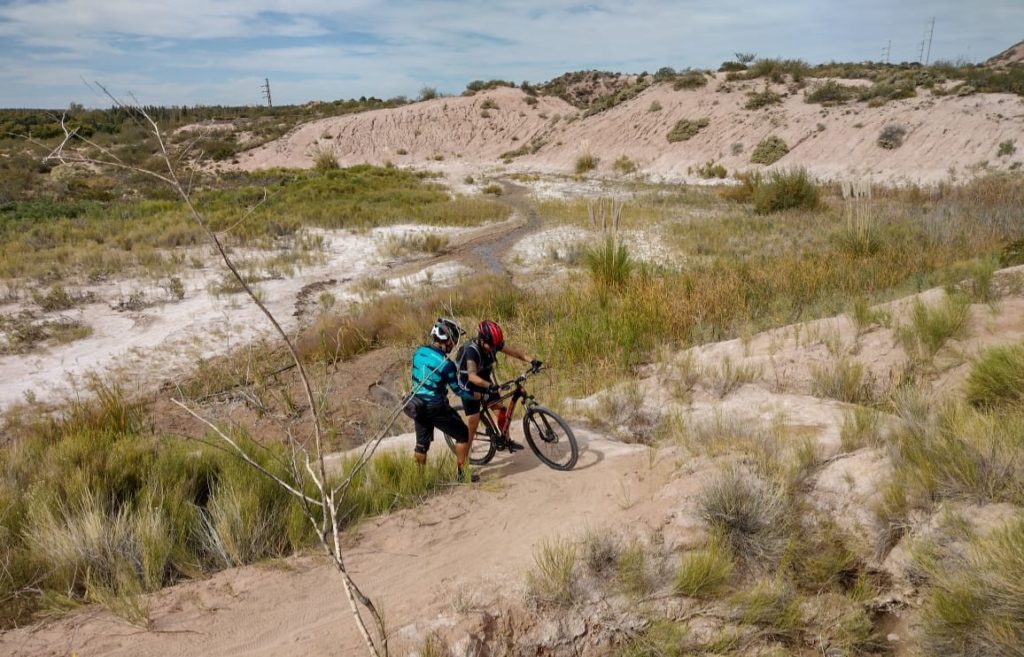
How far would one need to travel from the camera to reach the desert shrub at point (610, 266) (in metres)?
10.2

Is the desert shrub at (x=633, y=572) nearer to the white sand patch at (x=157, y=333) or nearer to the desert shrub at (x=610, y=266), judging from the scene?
the desert shrub at (x=610, y=266)

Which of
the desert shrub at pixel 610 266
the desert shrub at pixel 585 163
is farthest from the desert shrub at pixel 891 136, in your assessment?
the desert shrub at pixel 610 266

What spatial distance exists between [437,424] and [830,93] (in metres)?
33.4

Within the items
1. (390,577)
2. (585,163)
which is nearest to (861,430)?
(390,577)

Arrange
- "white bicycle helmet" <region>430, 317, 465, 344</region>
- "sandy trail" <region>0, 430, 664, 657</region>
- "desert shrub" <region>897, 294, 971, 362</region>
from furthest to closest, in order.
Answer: "desert shrub" <region>897, 294, 971, 362</region>
"white bicycle helmet" <region>430, 317, 465, 344</region>
"sandy trail" <region>0, 430, 664, 657</region>

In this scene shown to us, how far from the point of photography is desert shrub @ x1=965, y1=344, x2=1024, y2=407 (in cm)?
499

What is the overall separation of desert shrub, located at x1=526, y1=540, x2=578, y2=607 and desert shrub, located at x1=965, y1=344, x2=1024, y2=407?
12.7 feet

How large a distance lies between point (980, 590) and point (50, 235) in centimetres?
2047

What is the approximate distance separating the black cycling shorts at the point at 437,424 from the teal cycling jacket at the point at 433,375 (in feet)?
0.29

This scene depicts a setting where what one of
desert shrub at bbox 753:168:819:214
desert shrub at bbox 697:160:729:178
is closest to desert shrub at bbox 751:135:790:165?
desert shrub at bbox 697:160:729:178

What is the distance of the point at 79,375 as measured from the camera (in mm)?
8734

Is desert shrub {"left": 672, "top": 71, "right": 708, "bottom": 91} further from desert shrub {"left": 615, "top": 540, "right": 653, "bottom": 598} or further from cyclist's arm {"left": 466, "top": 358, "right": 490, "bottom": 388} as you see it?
desert shrub {"left": 615, "top": 540, "right": 653, "bottom": 598}

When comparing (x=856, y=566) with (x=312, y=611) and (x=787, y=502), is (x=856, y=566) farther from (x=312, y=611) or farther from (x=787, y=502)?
(x=312, y=611)

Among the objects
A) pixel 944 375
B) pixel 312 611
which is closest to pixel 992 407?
pixel 944 375
